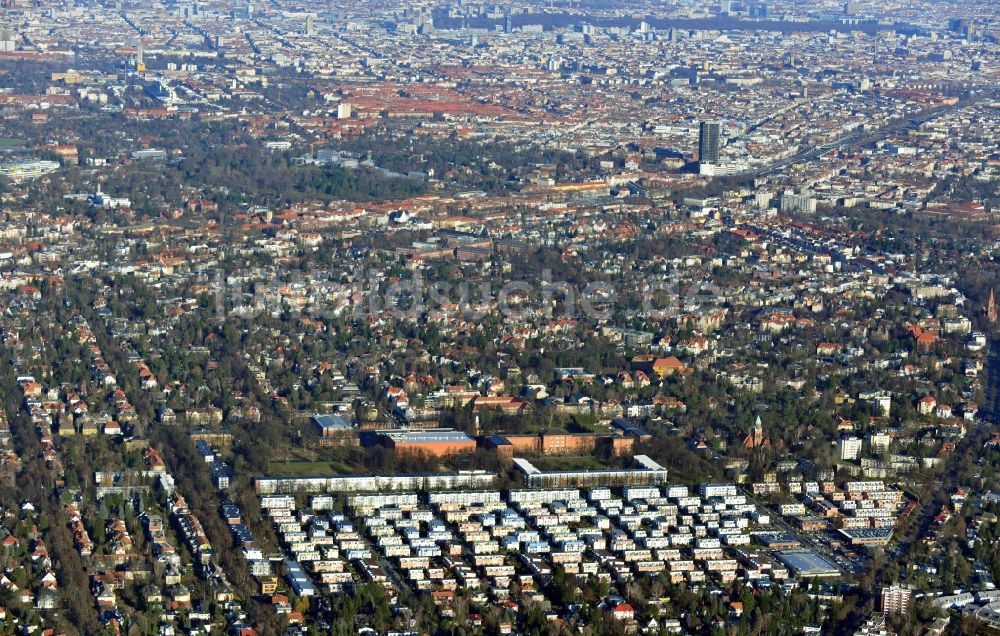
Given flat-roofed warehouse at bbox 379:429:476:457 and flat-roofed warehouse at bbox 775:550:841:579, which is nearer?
flat-roofed warehouse at bbox 775:550:841:579

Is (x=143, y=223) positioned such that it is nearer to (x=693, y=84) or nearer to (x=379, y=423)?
(x=379, y=423)

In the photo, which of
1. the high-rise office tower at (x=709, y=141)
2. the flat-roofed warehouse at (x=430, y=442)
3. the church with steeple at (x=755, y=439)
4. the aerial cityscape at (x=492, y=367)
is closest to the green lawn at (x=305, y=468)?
the aerial cityscape at (x=492, y=367)

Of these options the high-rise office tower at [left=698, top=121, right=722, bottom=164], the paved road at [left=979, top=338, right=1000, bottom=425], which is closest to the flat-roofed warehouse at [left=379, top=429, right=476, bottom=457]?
the paved road at [left=979, top=338, right=1000, bottom=425]

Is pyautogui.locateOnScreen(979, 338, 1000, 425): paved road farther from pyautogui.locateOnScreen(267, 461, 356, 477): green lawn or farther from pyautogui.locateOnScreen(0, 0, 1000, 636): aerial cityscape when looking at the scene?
pyautogui.locateOnScreen(267, 461, 356, 477): green lawn

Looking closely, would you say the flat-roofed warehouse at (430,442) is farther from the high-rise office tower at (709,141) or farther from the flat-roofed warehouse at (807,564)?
the high-rise office tower at (709,141)

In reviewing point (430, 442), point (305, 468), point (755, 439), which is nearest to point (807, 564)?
point (755, 439)

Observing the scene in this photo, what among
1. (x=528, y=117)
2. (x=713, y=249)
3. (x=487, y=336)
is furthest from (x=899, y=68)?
(x=487, y=336)
